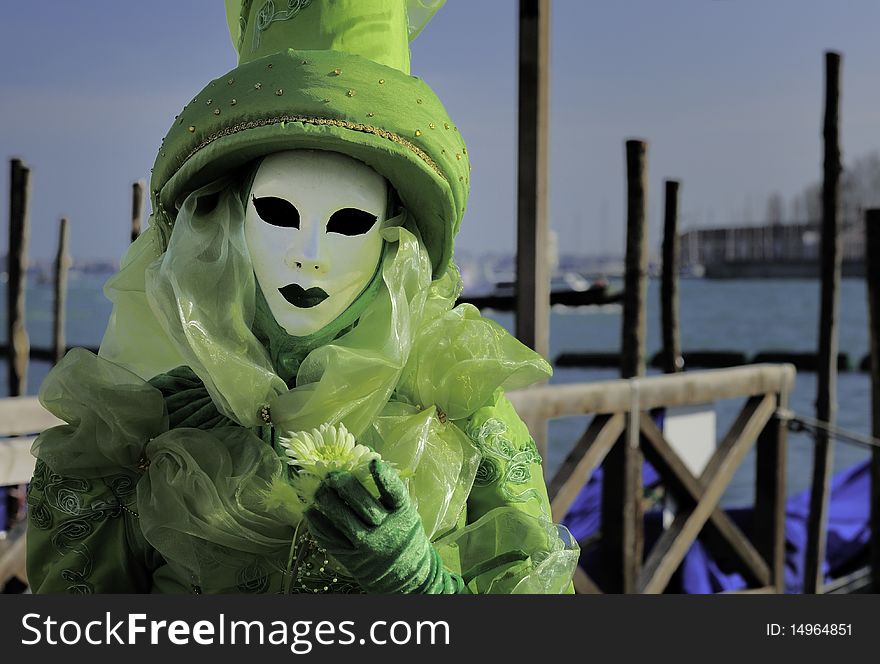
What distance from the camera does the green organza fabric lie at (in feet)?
4.75

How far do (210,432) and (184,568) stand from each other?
A: 0.18m

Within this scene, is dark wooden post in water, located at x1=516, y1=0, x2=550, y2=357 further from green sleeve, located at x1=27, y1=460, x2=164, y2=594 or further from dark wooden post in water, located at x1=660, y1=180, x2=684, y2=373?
dark wooden post in water, located at x1=660, y1=180, x2=684, y2=373

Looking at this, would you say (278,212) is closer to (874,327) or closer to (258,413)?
(258,413)

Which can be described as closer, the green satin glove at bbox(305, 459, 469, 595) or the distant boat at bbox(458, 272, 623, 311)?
the green satin glove at bbox(305, 459, 469, 595)

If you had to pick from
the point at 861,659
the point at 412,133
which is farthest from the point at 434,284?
the point at 861,659

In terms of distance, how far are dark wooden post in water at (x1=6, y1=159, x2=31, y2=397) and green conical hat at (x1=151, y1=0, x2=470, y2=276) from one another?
558 cm

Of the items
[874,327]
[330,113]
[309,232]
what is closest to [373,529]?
[309,232]

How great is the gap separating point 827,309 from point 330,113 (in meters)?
5.13

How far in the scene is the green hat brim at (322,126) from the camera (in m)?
1.43

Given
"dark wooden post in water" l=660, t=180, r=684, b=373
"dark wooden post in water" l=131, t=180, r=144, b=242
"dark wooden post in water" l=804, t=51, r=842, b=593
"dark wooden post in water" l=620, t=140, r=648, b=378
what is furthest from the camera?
"dark wooden post in water" l=660, t=180, r=684, b=373

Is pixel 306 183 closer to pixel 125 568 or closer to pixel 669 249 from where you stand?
pixel 125 568

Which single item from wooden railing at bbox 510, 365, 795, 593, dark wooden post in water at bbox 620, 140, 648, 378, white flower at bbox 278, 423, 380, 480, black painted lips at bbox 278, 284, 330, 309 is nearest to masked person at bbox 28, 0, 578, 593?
black painted lips at bbox 278, 284, 330, 309

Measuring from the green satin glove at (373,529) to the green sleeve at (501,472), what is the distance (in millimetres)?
269

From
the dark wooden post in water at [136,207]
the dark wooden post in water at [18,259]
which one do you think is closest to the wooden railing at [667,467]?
the dark wooden post in water at [136,207]
